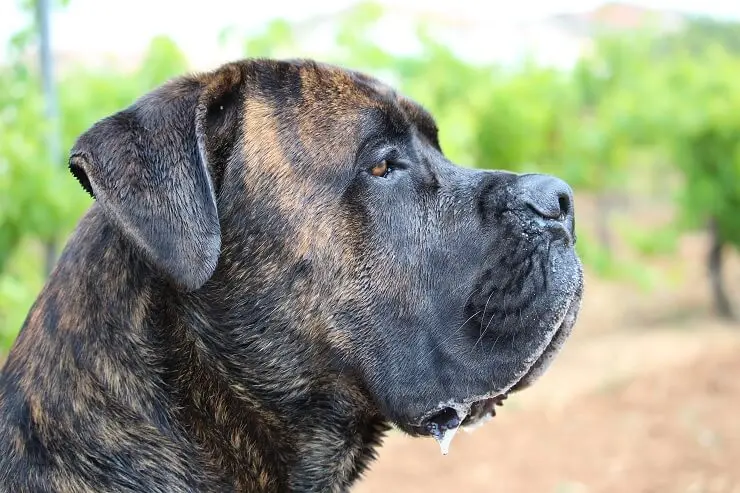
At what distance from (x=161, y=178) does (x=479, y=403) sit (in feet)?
3.73

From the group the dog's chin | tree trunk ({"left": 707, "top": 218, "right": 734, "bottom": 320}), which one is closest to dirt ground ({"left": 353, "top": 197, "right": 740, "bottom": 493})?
tree trunk ({"left": 707, "top": 218, "right": 734, "bottom": 320})

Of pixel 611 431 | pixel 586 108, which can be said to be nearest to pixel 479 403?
pixel 611 431

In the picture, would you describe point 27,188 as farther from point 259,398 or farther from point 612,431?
point 612,431

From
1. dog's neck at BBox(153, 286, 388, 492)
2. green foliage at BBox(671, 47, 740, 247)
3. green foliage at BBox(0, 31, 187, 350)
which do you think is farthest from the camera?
green foliage at BBox(671, 47, 740, 247)

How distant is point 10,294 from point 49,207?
0.73m

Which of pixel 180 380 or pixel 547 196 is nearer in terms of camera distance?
pixel 180 380

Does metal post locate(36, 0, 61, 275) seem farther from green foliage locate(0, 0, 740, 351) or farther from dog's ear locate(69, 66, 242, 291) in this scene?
dog's ear locate(69, 66, 242, 291)

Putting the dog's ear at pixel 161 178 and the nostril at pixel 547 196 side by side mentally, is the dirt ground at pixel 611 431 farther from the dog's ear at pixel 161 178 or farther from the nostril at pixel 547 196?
the dog's ear at pixel 161 178

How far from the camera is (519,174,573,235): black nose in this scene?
2.48 m

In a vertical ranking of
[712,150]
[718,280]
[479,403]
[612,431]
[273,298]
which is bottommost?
[718,280]

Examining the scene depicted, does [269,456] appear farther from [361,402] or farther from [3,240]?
[3,240]

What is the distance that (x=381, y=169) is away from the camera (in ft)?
8.28

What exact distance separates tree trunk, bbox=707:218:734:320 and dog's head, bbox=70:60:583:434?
9.24 meters

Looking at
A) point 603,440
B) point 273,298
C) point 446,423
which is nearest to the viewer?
point 273,298
